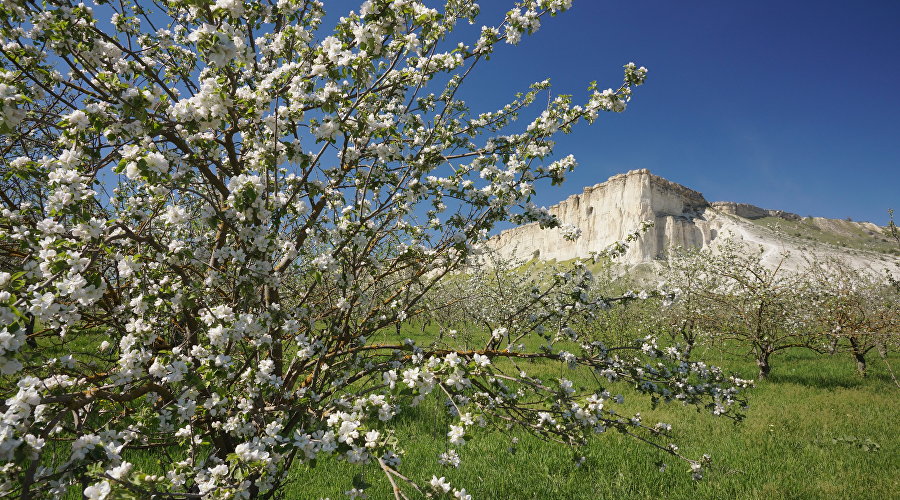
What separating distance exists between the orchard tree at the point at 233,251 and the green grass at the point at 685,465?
5.11ft

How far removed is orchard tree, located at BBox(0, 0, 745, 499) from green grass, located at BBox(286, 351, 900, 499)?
5.11 ft

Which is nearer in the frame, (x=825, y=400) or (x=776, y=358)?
(x=825, y=400)

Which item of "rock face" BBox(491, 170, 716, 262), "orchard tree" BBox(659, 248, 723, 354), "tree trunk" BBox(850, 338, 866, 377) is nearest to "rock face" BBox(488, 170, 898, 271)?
"rock face" BBox(491, 170, 716, 262)

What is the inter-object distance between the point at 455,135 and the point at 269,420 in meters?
3.14

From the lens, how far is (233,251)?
2.53 m

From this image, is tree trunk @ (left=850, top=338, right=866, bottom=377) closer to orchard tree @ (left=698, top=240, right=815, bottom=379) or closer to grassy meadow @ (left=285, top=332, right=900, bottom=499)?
orchard tree @ (left=698, top=240, right=815, bottom=379)

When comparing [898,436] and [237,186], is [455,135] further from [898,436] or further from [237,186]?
[898,436]

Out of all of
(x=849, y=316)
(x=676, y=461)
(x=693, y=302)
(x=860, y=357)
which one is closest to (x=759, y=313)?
(x=849, y=316)

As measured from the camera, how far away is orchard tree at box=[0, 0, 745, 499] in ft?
6.51

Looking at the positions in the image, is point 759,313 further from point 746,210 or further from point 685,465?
point 746,210

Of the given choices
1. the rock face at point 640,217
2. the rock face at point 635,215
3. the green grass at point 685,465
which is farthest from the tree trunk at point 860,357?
the rock face at point 635,215

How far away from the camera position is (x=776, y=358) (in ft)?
52.0

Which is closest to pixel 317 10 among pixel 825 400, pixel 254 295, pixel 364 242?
pixel 364 242

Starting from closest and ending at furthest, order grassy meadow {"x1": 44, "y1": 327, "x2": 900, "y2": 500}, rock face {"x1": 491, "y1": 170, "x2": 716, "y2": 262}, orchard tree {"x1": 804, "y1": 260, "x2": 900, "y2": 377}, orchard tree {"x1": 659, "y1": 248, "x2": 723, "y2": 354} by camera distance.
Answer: grassy meadow {"x1": 44, "y1": 327, "x2": 900, "y2": 500} < orchard tree {"x1": 804, "y1": 260, "x2": 900, "y2": 377} < orchard tree {"x1": 659, "y1": 248, "x2": 723, "y2": 354} < rock face {"x1": 491, "y1": 170, "x2": 716, "y2": 262}
